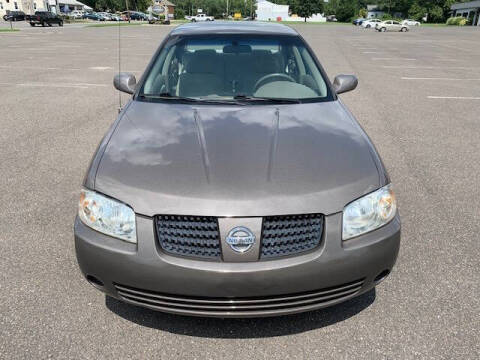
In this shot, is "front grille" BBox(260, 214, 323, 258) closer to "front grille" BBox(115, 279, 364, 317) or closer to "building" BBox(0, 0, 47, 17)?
"front grille" BBox(115, 279, 364, 317)

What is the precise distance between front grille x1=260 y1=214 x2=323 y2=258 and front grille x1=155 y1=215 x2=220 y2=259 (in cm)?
24

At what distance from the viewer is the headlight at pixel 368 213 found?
82.0 inches

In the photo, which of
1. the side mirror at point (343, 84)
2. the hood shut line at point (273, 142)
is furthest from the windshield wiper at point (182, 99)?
the side mirror at point (343, 84)

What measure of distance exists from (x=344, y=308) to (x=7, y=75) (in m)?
12.0

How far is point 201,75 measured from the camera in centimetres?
350

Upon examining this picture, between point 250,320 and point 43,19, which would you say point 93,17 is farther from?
point 250,320

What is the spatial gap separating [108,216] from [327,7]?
462ft

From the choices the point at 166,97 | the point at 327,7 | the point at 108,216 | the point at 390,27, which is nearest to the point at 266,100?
the point at 166,97

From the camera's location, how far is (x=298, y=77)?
3717 mm

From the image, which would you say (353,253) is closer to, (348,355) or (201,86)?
(348,355)

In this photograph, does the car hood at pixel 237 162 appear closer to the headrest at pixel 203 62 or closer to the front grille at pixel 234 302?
the front grille at pixel 234 302

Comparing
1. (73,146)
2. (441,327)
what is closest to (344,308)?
(441,327)

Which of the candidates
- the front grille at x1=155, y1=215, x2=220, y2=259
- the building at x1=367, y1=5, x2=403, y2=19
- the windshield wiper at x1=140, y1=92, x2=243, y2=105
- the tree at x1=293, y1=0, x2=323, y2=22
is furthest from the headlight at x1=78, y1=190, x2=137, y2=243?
the tree at x1=293, y1=0, x2=323, y2=22

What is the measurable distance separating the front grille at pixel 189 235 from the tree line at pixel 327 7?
6138 centimetres
